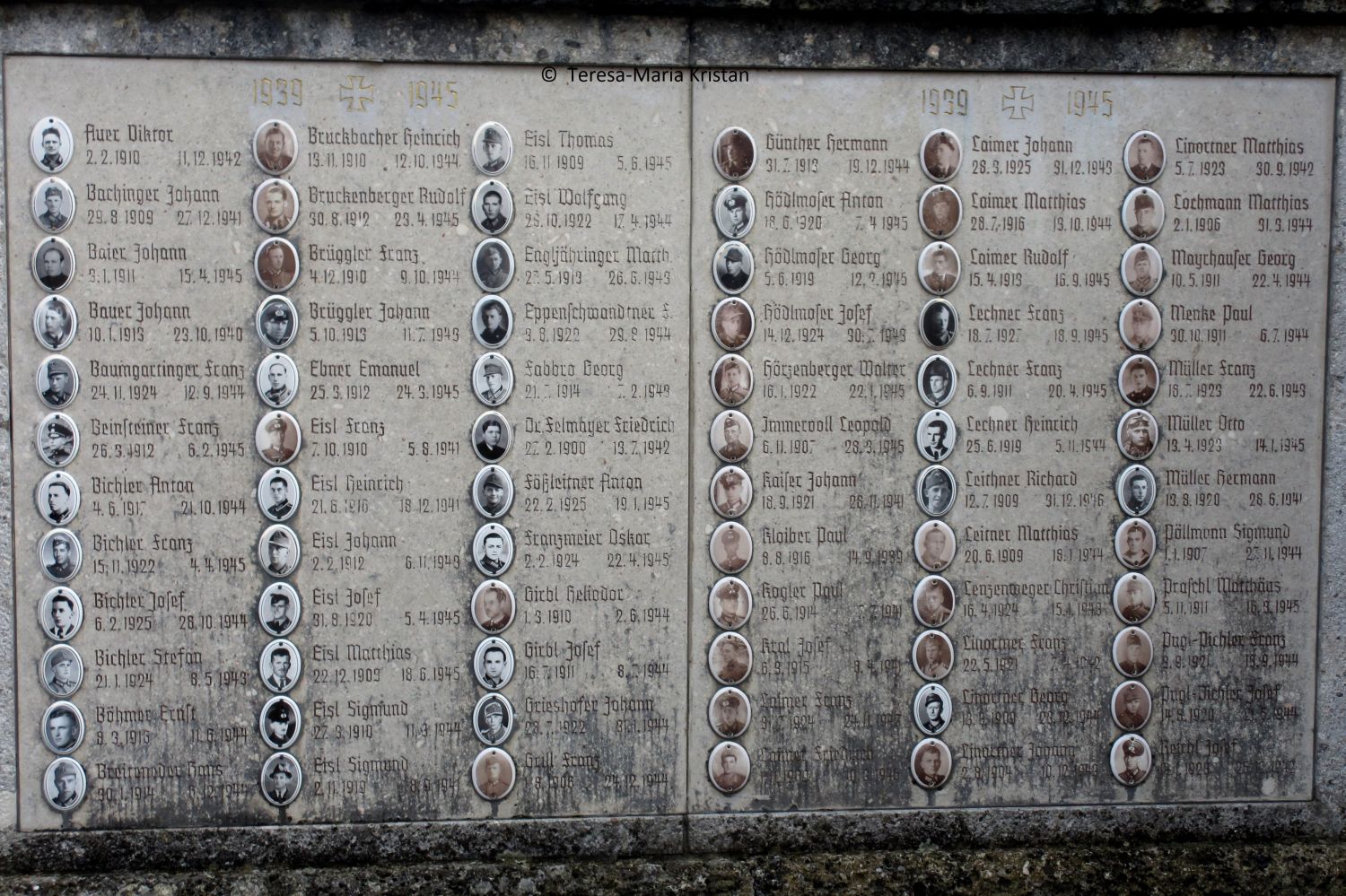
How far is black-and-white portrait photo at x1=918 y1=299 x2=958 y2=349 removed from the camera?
477 cm

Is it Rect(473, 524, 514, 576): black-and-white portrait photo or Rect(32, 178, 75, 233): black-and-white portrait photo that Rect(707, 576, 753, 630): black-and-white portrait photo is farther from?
Rect(32, 178, 75, 233): black-and-white portrait photo

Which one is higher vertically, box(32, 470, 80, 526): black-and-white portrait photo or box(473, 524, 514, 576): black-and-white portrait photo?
box(32, 470, 80, 526): black-and-white portrait photo

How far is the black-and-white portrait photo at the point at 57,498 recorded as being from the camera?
14.9 feet

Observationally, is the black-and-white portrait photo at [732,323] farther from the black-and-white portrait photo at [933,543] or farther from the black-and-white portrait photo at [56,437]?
the black-and-white portrait photo at [56,437]

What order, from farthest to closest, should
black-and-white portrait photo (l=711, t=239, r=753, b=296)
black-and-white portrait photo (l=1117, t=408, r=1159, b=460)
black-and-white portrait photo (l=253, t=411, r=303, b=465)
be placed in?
black-and-white portrait photo (l=1117, t=408, r=1159, b=460) < black-and-white portrait photo (l=711, t=239, r=753, b=296) < black-and-white portrait photo (l=253, t=411, r=303, b=465)

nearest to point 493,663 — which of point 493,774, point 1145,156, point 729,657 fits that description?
point 493,774

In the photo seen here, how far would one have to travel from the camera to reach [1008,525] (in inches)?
190

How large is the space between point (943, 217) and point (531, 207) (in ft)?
6.27

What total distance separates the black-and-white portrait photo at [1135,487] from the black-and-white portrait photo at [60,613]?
15.8ft

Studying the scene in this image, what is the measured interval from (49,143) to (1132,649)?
5.45m

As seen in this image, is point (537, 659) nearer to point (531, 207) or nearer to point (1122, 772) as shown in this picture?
point (531, 207)

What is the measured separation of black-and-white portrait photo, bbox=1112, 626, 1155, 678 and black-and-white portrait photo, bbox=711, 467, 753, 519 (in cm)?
190

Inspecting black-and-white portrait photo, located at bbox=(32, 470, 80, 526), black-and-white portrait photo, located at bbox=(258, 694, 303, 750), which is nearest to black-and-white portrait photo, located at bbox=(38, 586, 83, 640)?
black-and-white portrait photo, located at bbox=(32, 470, 80, 526)

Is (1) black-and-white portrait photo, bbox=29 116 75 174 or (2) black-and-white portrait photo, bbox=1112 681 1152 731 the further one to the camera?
(2) black-and-white portrait photo, bbox=1112 681 1152 731
